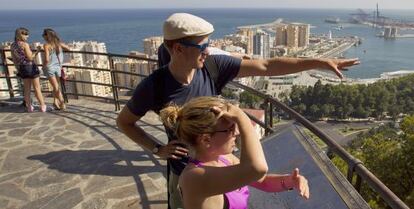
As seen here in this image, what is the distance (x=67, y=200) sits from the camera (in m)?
3.61

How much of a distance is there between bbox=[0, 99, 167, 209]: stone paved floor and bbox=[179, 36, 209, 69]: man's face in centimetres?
206

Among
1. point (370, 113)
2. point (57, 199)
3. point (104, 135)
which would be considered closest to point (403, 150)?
point (104, 135)

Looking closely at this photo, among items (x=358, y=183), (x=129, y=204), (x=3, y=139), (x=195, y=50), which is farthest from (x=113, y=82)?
(x=358, y=183)

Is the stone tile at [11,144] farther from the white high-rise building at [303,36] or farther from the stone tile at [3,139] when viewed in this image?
the white high-rise building at [303,36]

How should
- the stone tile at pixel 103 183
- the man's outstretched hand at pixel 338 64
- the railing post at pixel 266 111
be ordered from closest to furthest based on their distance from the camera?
the man's outstretched hand at pixel 338 64 → the railing post at pixel 266 111 → the stone tile at pixel 103 183

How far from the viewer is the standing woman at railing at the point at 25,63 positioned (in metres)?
6.23

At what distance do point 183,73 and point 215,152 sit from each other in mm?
504

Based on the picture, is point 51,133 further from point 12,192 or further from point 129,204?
point 129,204

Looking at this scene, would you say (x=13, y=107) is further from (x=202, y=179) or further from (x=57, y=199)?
(x=202, y=179)

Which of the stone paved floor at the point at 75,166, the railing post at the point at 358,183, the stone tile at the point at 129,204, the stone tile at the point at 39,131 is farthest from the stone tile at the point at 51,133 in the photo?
the railing post at the point at 358,183

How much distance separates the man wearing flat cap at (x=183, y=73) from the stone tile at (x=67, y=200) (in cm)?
189

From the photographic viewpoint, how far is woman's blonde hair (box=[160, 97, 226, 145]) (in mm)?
1405

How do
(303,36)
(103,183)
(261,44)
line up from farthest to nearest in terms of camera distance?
1. (303,36)
2. (261,44)
3. (103,183)

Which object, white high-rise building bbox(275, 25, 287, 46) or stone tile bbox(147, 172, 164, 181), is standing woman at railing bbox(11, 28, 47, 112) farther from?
white high-rise building bbox(275, 25, 287, 46)
